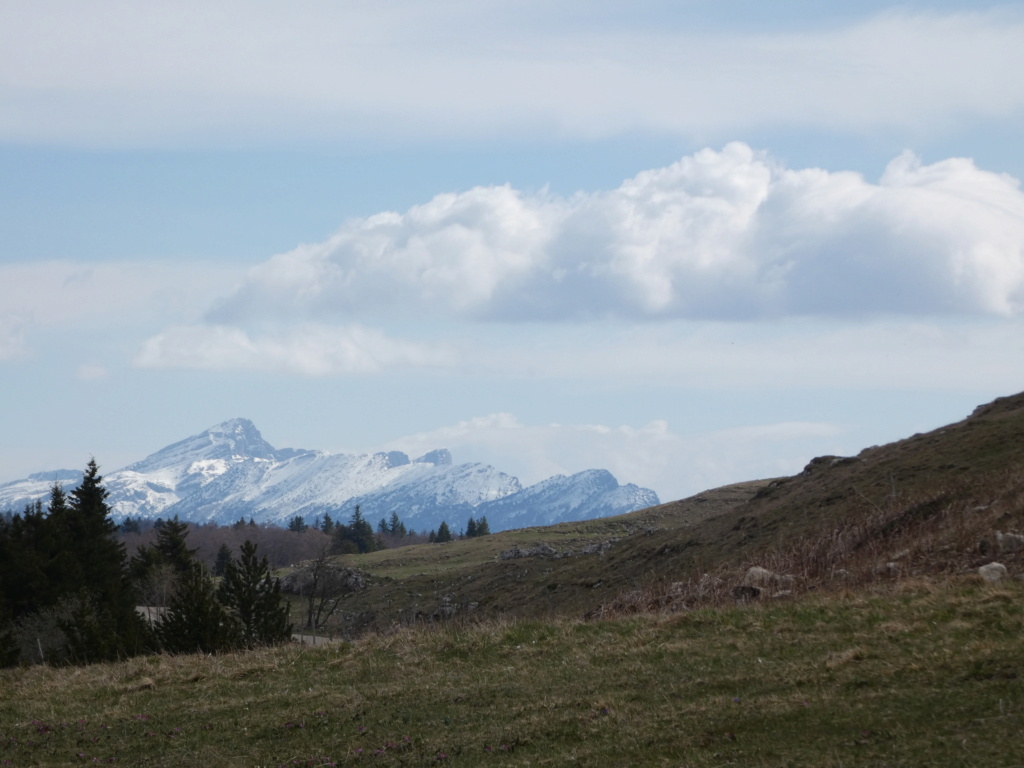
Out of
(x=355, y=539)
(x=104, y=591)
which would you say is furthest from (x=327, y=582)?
(x=355, y=539)

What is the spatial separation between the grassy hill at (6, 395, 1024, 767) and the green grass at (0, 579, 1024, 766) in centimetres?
4

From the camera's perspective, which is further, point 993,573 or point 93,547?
point 93,547

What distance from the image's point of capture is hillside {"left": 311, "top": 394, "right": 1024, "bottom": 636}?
2392cm

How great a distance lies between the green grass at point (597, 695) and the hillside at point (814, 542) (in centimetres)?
387

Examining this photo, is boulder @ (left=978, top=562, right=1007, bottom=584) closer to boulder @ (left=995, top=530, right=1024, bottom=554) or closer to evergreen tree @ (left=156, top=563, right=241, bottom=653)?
boulder @ (left=995, top=530, right=1024, bottom=554)

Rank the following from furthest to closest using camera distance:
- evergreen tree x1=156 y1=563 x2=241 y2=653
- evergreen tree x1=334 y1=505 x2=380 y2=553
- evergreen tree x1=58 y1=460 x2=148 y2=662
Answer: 1. evergreen tree x1=334 y1=505 x2=380 y2=553
2. evergreen tree x1=58 y1=460 x2=148 y2=662
3. evergreen tree x1=156 y1=563 x2=241 y2=653

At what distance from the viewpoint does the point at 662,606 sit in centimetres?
2338

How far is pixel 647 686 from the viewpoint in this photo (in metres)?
14.9

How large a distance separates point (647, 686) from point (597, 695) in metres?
0.74

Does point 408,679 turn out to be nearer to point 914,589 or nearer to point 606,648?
point 606,648

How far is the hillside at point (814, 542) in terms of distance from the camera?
78.5ft

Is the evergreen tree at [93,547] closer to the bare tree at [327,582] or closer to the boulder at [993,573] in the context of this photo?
the bare tree at [327,582]

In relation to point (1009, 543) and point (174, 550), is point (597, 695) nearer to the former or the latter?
point (1009, 543)

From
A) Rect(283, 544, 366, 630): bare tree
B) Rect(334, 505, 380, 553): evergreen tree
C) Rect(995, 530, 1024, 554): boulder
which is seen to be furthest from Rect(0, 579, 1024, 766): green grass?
Rect(334, 505, 380, 553): evergreen tree
